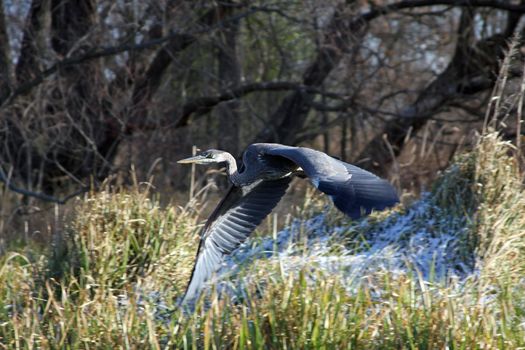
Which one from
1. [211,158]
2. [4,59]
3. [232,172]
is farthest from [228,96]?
[232,172]

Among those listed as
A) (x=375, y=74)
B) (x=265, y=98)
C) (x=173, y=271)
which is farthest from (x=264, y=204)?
(x=265, y=98)

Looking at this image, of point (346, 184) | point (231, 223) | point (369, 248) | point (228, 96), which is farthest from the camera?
point (228, 96)

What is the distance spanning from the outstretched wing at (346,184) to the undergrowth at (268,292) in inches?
20.2

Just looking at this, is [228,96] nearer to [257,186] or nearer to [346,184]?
[257,186]

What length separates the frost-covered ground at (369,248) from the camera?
16.5ft

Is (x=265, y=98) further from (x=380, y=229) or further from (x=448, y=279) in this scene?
(x=448, y=279)

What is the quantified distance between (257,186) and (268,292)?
3.91 ft

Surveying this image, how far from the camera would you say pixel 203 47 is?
11680mm

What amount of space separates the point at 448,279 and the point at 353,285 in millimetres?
557

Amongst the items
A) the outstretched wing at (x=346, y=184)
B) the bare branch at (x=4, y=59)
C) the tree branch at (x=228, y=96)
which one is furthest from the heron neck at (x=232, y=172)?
the tree branch at (x=228, y=96)

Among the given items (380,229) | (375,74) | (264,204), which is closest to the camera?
(264,204)

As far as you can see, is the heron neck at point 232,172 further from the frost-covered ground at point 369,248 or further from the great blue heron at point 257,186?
the frost-covered ground at point 369,248

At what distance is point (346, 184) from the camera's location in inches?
167

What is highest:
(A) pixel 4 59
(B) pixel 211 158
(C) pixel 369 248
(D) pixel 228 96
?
(A) pixel 4 59
